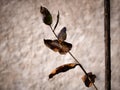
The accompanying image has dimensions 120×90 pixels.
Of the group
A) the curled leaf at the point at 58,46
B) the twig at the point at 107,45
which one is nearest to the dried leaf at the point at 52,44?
the curled leaf at the point at 58,46

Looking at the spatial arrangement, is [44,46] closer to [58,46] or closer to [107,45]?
[58,46]

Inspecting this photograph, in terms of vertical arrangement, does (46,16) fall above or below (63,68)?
above

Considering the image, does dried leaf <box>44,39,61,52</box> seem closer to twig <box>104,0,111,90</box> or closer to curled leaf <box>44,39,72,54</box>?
curled leaf <box>44,39,72,54</box>

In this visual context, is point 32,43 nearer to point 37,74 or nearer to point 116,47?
point 37,74

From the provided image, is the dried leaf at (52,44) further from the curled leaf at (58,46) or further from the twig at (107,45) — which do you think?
the twig at (107,45)

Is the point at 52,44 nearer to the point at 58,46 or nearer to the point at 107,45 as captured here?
the point at 58,46

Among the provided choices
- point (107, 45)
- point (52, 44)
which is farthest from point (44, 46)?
point (107, 45)

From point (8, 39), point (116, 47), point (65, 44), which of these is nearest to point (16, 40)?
point (8, 39)

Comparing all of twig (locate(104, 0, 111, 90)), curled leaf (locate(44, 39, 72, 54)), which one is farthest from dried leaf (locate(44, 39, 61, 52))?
twig (locate(104, 0, 111, 90))
